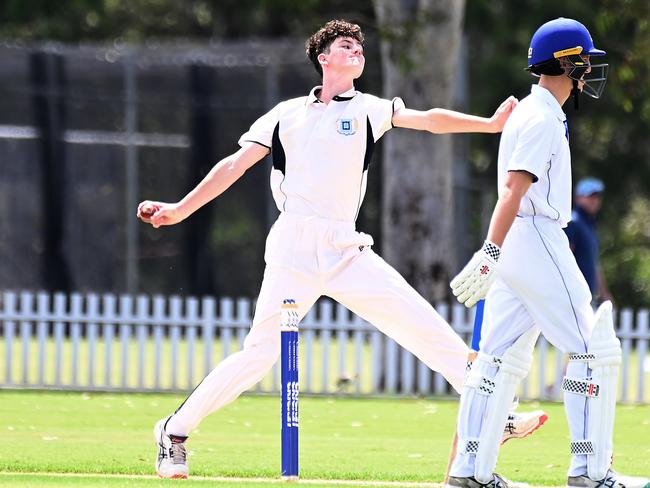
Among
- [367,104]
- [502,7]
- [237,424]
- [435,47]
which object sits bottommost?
[237,424]

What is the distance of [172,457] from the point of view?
7.72 m

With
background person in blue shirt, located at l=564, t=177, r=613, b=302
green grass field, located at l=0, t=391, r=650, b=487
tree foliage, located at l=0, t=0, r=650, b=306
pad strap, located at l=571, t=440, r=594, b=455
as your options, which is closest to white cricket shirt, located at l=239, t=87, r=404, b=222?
green grass field, located at l=0, t=391, r=650, b=487

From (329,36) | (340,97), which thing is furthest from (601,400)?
(329,36)

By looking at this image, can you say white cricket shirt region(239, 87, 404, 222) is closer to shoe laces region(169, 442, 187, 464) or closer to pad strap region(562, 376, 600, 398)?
shoe laces region(169, 442, 187, 464)

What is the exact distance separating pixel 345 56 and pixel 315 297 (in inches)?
46.1

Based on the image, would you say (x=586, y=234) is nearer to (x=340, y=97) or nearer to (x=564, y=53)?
(x=340, y=97)

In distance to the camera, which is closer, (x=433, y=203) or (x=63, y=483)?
(x=63, y=483)

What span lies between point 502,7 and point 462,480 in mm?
23128

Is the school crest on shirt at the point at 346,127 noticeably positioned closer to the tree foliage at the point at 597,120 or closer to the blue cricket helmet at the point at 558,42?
the blue cricket helmet at the point at 558,42

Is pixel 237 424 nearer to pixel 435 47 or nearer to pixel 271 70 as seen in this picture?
pixel 435 47

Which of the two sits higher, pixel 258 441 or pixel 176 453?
pixel 176 453

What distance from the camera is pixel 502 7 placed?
95.9ft

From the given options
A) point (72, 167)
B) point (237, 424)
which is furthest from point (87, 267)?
point (237, 424)

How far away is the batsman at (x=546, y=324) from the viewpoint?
679 cm
